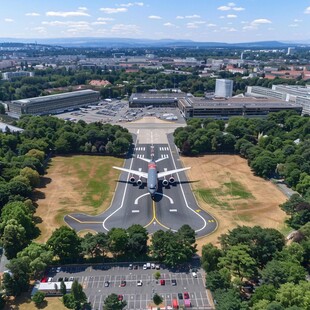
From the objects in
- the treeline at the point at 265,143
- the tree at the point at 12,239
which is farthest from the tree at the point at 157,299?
the treeline at the point at 265,143

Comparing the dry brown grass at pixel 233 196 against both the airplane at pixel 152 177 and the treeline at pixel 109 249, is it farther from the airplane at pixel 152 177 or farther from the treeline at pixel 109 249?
the treeline at pixel 109 249

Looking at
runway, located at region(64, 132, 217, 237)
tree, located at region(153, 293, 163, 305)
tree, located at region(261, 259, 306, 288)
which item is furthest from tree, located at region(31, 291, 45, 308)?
tree, located at region(261, 259, 306, 288)

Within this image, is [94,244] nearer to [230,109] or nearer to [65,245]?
[65,245]

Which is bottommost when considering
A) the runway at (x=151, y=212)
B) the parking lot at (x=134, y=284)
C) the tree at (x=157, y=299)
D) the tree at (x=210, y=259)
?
the runway at (x=151, y=212)

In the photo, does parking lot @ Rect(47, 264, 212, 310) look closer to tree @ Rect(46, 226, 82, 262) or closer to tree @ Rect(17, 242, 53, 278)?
tree @ Rect(46, 226, 82, 262)

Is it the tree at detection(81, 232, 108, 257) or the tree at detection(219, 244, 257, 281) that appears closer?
the tree at detection(219, 244, 257, 281)

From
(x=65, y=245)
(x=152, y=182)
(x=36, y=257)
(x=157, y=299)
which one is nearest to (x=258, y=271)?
(x=157, y=299)
